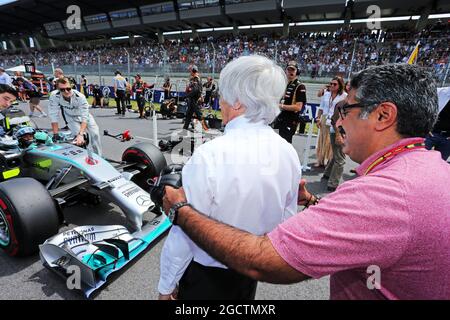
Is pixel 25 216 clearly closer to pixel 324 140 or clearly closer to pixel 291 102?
pixel 291 102

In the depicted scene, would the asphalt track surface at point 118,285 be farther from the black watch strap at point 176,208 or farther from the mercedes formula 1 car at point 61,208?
the black watch strap at point 176,208

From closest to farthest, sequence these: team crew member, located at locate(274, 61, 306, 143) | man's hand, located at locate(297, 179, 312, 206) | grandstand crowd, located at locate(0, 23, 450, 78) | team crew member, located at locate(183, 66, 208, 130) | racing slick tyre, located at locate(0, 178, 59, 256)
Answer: man's hand, located at locate(297, 179, 312, 206) < racing slick tyre, located at locate(0, 178, 59, 256) < team crew member, located at locate(274, 61, 306, 143) < team crew member, located at locate(183, 66, 208, 130) < grandstand crowd, located at locate(0, 23, 450, 78)

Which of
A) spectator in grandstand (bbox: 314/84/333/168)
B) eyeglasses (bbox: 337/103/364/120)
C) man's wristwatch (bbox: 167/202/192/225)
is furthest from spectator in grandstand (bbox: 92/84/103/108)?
eyeglasses (bbox: 337/103/364/120)

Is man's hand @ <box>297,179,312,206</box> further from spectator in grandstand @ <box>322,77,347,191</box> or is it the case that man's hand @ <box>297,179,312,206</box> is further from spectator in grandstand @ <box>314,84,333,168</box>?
spectator in grandstand @ <box>314,84,333,168</box>

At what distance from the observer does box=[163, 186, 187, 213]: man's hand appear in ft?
3.54

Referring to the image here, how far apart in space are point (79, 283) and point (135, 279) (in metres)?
0.43

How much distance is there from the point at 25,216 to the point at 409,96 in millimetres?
2702

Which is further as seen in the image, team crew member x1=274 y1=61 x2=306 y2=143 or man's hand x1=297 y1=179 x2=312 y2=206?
team crew member x1=274 y1=61 x2=306 y2=143

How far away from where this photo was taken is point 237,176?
1.05 m

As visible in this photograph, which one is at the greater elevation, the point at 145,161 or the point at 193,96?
the point at 193,96

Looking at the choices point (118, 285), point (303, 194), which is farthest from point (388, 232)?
point (118, 285)

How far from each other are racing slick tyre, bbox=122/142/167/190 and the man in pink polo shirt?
2.78 m

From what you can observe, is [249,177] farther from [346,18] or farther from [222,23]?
[222,23]
